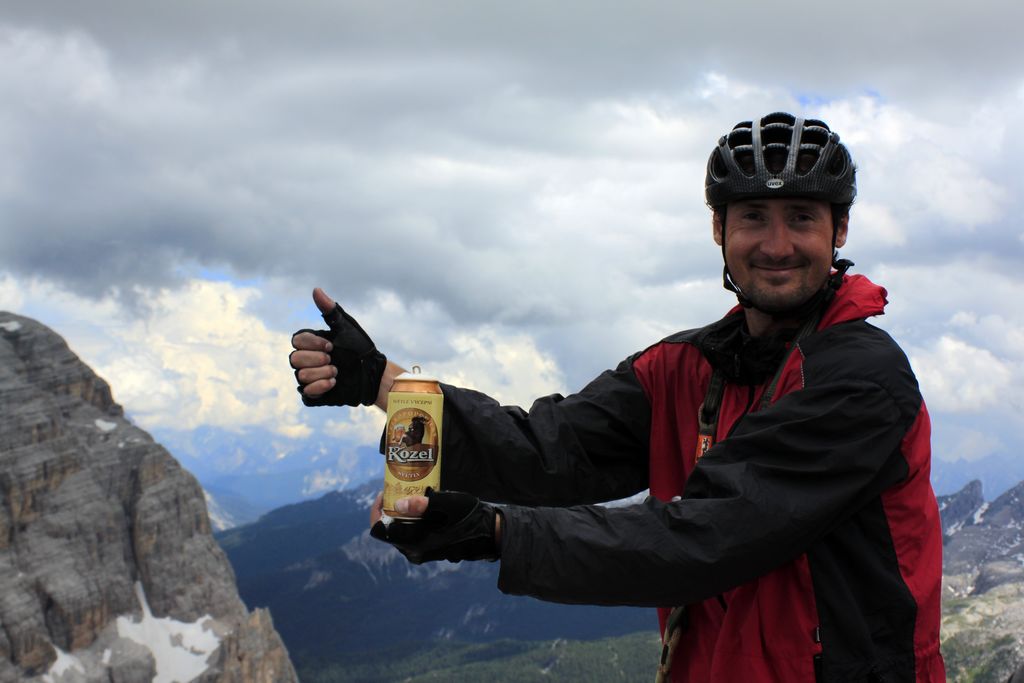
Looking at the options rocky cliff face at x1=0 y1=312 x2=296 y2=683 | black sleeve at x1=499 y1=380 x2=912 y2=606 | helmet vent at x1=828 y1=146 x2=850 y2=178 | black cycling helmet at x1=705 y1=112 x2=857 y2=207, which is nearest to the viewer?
black sleeve at x1=499 y1=380 x2=912 y2=606

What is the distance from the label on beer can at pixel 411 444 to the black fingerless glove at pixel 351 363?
1.47 metres

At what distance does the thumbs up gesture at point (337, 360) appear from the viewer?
6602mm

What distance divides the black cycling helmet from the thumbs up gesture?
9.42 ft

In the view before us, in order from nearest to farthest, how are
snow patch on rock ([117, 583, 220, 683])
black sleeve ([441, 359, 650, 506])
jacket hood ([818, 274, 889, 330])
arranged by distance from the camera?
jacket hood ([818, 274, 889, 330]), black sleeve ([441, 359, 650, 506]), snow patch on rock ([117, 583, 220, 683])

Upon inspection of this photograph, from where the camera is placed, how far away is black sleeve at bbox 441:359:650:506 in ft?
20.9

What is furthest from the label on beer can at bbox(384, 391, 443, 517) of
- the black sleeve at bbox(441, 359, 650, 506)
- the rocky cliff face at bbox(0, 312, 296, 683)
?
the rocky cliff face at bbox(0, 312, 296, 683)

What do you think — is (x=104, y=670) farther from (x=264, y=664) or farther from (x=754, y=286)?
(x=754, y=286)

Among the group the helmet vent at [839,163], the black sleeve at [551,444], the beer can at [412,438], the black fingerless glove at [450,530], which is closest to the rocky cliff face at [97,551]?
the black sleeve at [551,444]

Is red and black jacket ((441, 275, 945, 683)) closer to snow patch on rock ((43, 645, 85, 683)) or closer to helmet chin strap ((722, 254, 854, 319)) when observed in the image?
helmet chin strap ((722, 254, 854, 319))

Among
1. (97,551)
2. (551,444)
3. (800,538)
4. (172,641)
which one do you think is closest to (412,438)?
(551,444)

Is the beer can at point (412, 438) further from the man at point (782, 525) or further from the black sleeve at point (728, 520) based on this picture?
the black sleeve at point (728, 520)

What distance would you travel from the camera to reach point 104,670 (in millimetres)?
127000

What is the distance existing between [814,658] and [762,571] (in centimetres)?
57

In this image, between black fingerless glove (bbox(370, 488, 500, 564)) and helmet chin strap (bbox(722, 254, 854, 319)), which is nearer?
black fingerless glove (bbox(370, 488, 500, 564))
